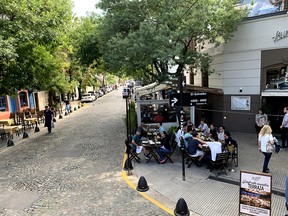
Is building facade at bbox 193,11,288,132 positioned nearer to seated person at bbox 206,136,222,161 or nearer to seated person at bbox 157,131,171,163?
seated person at bbox 157,131,171,163

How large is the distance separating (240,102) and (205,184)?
7.06 meters

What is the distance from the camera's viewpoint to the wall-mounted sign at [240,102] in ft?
40.7

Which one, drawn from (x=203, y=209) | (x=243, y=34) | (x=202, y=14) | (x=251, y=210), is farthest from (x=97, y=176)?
(x=243, y=34)

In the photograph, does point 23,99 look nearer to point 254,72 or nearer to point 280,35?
point 254,72

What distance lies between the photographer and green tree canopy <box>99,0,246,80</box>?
33.9 ft

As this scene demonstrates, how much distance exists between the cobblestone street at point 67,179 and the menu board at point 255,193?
1.93 m

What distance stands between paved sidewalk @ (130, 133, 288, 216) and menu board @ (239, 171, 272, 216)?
0.86 metres

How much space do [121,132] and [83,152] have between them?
4193 mm

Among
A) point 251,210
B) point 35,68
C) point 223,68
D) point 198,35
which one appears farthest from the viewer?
point 35,68

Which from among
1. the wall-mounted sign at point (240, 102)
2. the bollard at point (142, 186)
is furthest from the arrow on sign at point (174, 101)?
the wall-mounted sign at point (240, 102)

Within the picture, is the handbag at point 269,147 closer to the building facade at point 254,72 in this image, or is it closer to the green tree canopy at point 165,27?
the building facade at point 254,72

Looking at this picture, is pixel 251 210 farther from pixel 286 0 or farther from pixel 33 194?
pixel 286 0

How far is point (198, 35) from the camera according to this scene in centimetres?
1171

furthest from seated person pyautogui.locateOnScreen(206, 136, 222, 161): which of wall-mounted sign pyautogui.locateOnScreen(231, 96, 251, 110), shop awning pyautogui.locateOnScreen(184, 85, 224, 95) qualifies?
wall-mounted sign pyautogui.locateOnScreen(231, 96, 251, 110)
